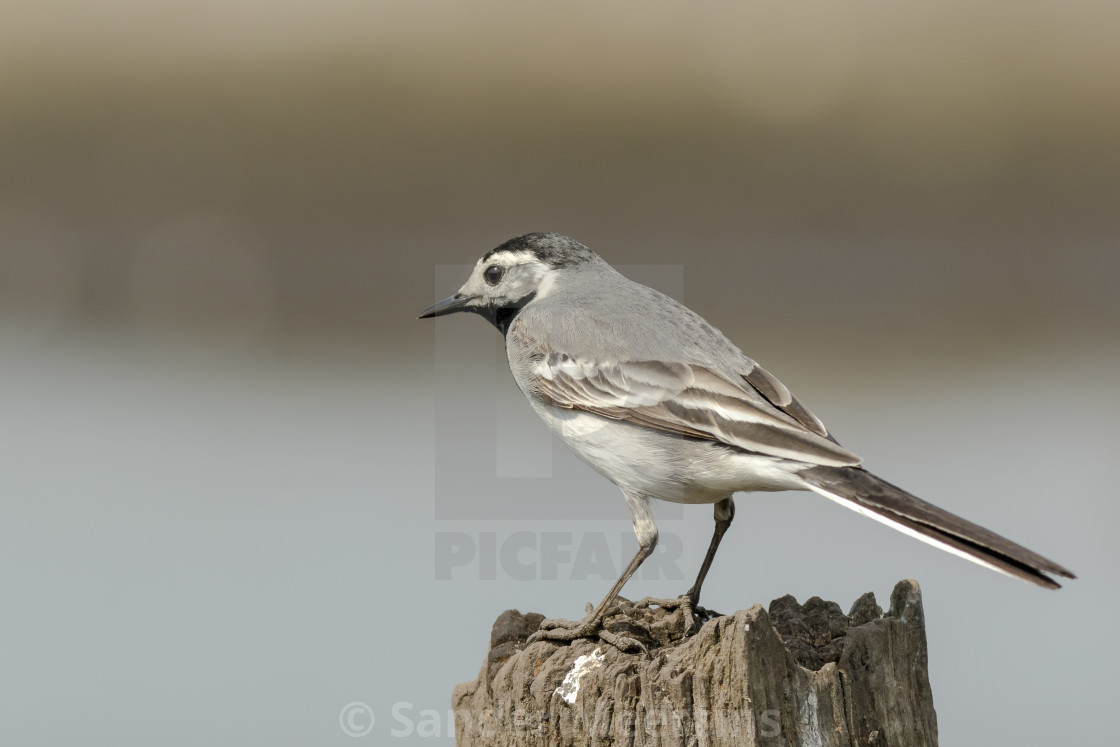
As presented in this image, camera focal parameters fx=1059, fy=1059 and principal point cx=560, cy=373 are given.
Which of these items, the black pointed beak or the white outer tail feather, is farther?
the black pointed beak

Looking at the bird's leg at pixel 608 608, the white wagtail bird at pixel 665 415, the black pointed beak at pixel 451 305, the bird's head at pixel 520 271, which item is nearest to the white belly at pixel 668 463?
the white wagtail bird at pixel 665 415

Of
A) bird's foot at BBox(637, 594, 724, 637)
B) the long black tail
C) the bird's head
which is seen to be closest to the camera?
the long black tail

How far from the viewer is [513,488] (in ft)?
28.4

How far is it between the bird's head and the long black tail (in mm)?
2109

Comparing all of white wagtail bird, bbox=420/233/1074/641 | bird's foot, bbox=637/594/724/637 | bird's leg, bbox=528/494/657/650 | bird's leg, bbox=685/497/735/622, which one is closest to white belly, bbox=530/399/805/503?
white wagtail bird, bbox=420/233/1074/641

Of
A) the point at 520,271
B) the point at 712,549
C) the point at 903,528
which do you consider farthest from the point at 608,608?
the point at 520,271

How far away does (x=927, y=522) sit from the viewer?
3570 millimetres

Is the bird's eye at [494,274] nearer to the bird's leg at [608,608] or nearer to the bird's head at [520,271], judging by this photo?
the bird's head at [520,271]

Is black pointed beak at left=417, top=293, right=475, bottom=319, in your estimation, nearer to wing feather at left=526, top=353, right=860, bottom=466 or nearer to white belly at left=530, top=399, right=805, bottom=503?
wing feather at left=526, top=353, right=860, bottom=466

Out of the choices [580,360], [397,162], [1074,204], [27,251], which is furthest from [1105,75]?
[27,251]

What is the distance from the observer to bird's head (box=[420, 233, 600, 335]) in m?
5.69

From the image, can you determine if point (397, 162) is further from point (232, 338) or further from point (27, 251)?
point (27, 251)

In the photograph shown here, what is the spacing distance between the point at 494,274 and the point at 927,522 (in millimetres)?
2911

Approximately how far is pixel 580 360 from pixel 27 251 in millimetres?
13615
